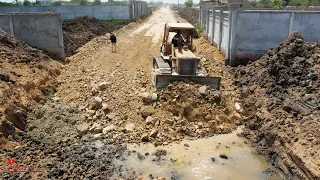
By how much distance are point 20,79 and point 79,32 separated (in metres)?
12.5

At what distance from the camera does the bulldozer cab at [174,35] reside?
1292cm

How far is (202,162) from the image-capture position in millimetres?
8211

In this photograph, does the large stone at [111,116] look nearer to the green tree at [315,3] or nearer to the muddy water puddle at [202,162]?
the muddy water puddle at [202,162]

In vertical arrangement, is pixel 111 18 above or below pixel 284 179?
above

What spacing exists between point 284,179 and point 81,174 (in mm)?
5084

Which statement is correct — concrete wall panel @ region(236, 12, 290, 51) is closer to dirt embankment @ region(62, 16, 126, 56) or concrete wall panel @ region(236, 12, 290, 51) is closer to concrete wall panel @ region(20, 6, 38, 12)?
dirt embankment @ region(62, 16, 126, 56)

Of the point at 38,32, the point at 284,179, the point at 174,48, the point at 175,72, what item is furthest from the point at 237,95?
the point at 38,32

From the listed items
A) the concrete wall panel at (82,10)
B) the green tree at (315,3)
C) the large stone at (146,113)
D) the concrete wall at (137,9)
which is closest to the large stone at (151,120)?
the large stone at (146,113)

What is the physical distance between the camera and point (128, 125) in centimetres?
961

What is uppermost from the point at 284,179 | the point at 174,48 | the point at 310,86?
the point at 174,48

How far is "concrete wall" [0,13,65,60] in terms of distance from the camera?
14.8 metres

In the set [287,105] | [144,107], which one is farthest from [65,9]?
[287,105]

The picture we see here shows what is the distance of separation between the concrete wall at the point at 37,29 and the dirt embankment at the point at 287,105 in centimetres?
926

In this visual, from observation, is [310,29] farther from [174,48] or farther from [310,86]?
[174,48]
